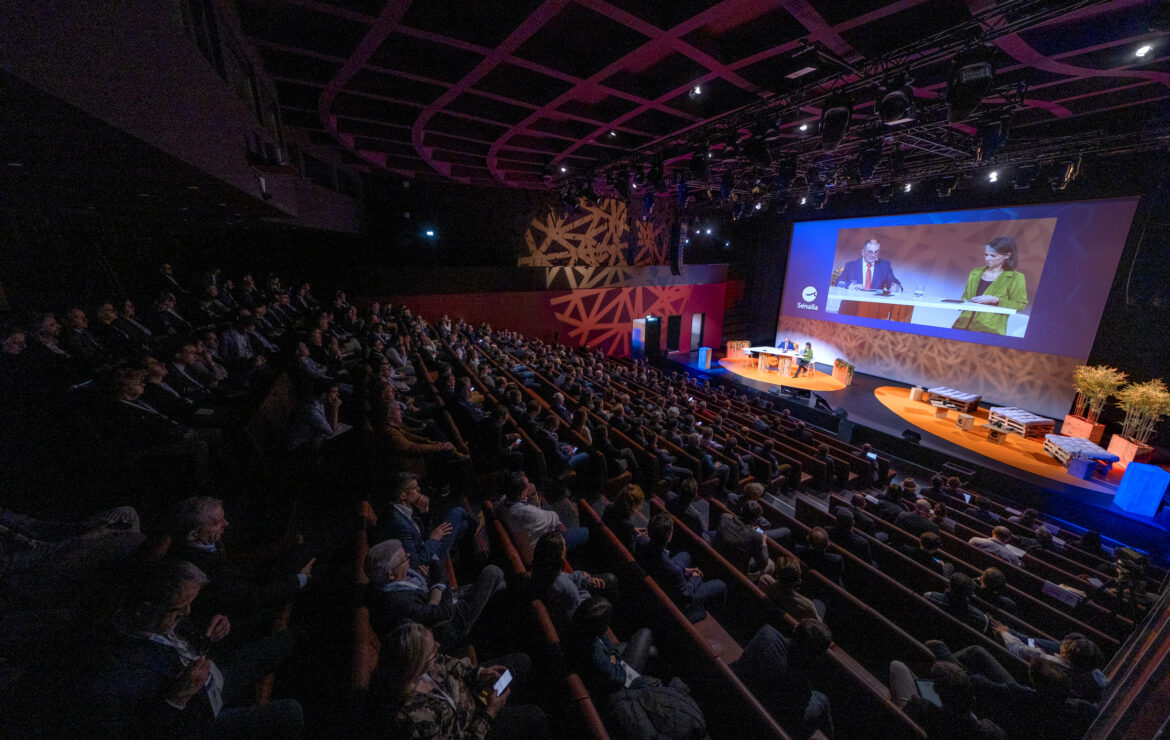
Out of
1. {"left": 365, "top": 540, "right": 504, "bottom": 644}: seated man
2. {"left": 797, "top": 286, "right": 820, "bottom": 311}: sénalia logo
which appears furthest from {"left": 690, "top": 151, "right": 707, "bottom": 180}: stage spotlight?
{"left": 797, "top": 286, "right": 820, "bottom": 311}: sénalia logo

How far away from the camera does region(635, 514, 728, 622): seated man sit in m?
2.73

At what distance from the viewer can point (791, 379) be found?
12953 mm

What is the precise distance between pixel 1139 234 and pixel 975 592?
9526 millimetres

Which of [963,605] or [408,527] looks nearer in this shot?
[408,527]

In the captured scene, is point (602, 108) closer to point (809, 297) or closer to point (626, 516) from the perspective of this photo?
point (626, 516)

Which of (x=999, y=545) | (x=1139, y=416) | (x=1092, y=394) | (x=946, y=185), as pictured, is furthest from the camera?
(x=946, y=185)

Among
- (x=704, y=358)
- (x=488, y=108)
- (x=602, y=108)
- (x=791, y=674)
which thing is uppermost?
(x=602, y=108)

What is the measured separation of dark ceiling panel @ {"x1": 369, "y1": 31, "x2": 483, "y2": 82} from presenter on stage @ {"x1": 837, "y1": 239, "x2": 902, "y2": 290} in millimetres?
12497

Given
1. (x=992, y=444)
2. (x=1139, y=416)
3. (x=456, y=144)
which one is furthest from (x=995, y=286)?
(x=456, y=144)

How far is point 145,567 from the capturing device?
6.12ft

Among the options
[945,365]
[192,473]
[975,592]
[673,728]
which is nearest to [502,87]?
[192,473]

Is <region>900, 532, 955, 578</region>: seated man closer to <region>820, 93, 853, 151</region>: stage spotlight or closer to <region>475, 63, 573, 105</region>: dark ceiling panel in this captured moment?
<region>820, 93, 853, 151</region>: stage spotlight

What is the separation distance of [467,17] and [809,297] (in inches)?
537

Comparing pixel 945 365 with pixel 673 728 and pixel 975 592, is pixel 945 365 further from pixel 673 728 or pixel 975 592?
pixel 673 728
